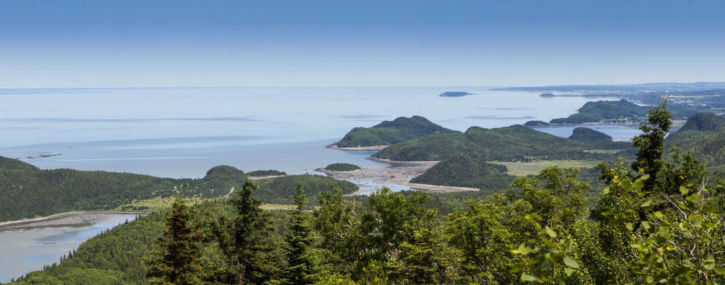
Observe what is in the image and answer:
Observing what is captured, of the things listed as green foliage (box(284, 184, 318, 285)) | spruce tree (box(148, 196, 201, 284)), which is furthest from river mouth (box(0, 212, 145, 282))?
green foliage (box(284, 184, 318, 285))

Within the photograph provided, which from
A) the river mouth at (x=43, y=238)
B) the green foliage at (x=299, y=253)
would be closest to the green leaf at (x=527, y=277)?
the green foliage at (x=299, y=253)

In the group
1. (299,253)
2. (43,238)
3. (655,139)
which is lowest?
(43,238)

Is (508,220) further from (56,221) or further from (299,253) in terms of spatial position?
(56,221)

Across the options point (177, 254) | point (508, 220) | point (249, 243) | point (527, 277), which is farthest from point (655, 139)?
point (527, 277)

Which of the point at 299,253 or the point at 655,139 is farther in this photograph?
the point at 655,139

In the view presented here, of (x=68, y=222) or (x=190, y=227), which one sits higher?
(x=190, y=227)

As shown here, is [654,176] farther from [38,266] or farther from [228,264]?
[38,266]

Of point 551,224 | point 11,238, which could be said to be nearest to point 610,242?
point 551,224
